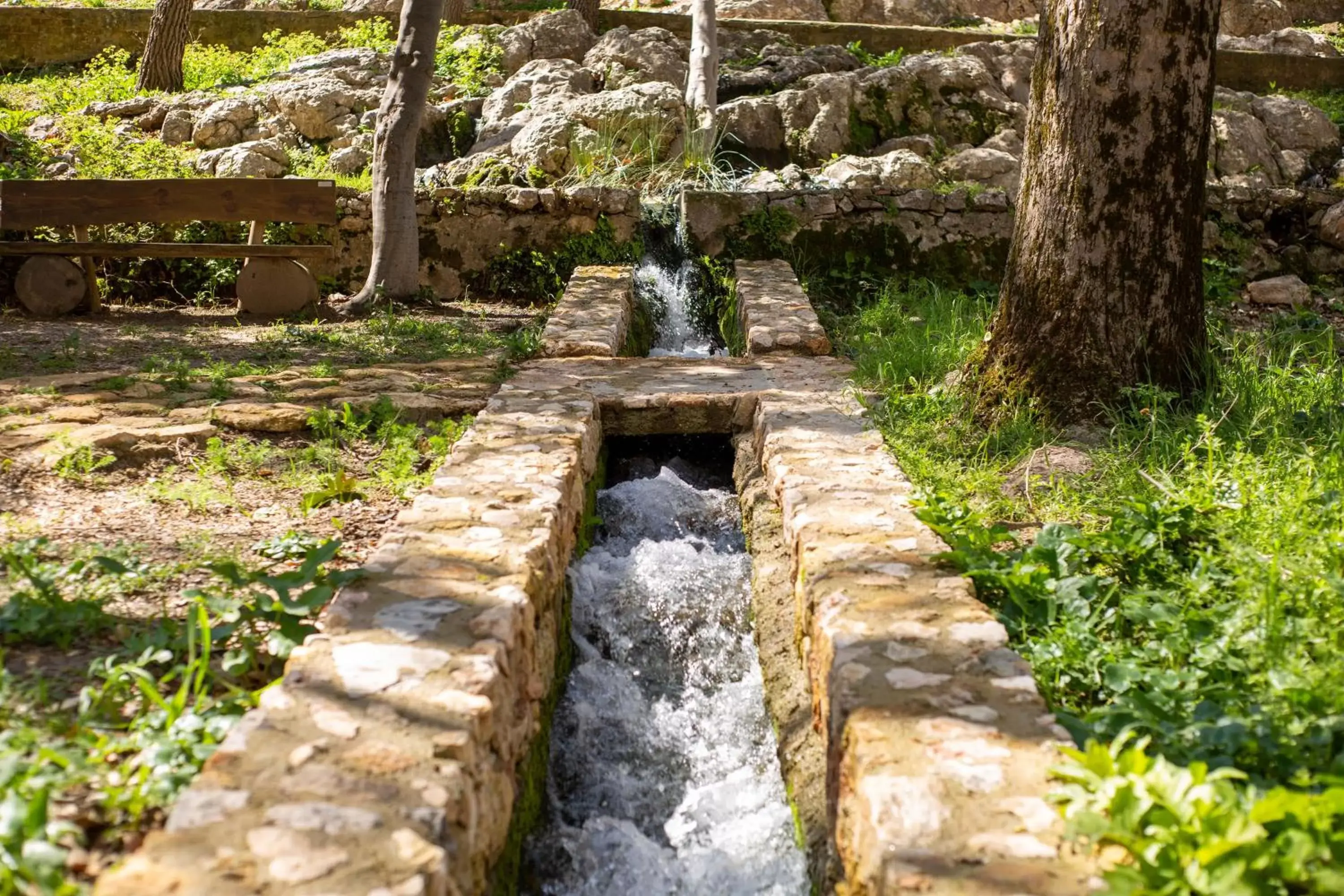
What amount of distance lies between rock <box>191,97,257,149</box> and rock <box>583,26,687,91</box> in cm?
377

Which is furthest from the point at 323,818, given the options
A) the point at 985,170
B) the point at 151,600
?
the point at 985,170

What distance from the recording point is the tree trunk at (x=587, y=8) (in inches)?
546

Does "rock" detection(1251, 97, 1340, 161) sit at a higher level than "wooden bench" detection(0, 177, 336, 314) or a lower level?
higher

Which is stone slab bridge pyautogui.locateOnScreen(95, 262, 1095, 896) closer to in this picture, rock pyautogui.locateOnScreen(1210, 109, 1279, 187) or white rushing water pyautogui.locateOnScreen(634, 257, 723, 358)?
white rushing water pyautogui.locateOnScreen(634, 257, 723, 358)

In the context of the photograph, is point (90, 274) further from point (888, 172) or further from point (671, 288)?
point (888, 172)

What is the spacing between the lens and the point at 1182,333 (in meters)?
4.67

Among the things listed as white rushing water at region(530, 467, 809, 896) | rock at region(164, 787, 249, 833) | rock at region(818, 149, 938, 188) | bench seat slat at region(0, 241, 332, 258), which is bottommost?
white rushing water at region(530, 467, 809, 896)

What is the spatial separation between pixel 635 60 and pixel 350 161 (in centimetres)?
379

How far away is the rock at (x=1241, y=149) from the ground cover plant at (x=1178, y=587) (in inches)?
268

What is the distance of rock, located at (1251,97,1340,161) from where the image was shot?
12.1 m

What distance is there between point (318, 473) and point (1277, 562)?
11.0 feet

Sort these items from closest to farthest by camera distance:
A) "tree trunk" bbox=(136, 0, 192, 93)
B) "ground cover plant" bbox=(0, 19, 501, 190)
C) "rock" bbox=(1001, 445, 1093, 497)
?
"rock" bbox=(1001, 445, 1093, 497), "ground cover plant" bbox=(0, 19, 501, 190), "tree trunk" bbox=(136, 0, 192, 93)

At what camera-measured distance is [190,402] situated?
16.7ft

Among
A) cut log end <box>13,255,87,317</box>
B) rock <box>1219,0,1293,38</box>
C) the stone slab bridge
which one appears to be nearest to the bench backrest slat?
cut log end <box>13,255,87,317</box>
